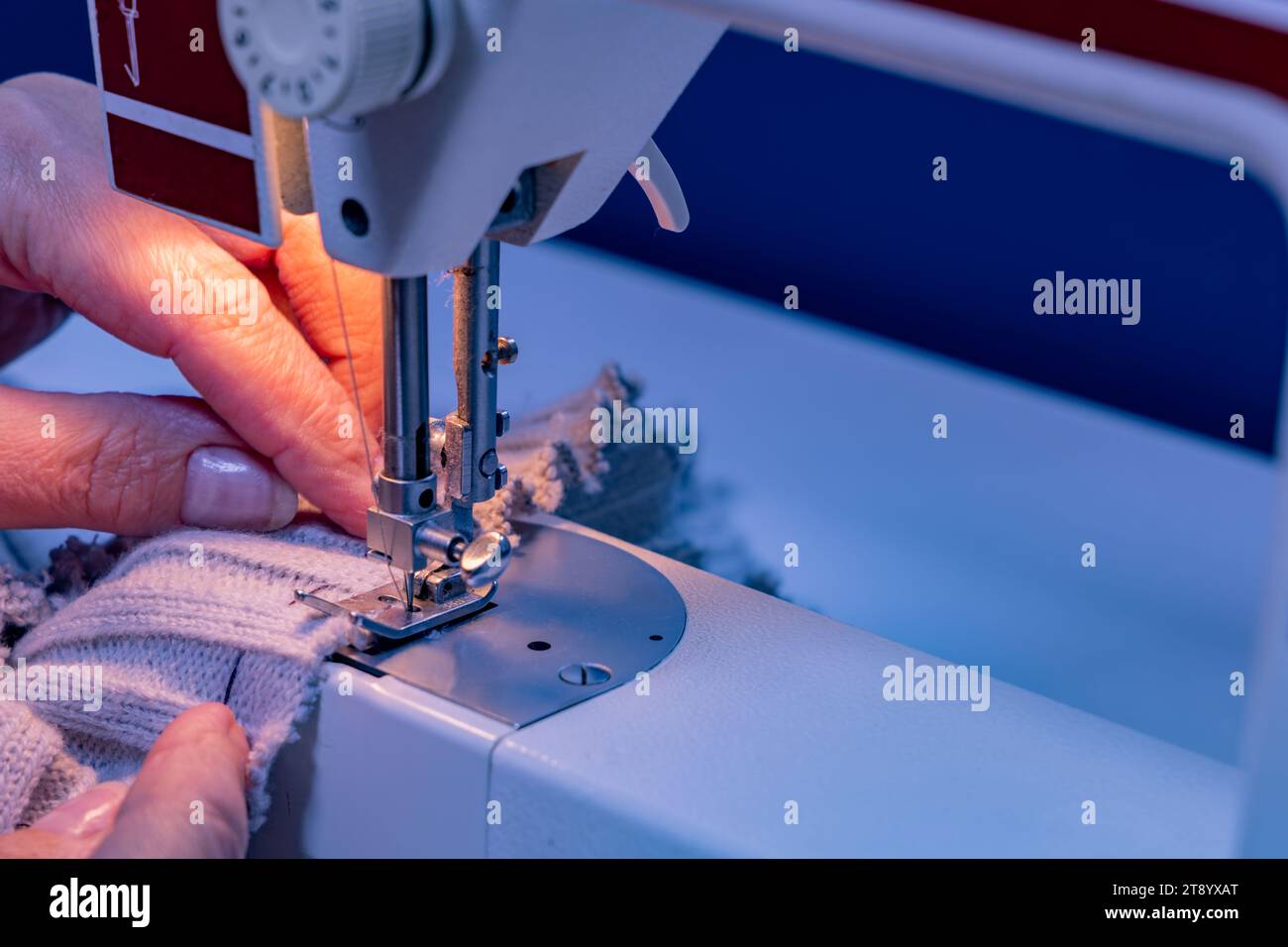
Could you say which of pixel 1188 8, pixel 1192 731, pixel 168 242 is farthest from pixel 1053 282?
pixel 1188 8

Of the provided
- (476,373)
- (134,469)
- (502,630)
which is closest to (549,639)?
(502,630)

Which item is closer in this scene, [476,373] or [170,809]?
[170,809]

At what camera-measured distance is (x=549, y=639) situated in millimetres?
768

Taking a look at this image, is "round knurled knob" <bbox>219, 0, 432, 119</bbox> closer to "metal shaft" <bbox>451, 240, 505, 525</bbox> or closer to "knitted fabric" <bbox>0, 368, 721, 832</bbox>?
"metal shaft" <bbox>451, 240, 505, 525</bbox>

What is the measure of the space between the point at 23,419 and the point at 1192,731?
74cm

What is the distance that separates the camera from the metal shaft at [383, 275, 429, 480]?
2.30 ft

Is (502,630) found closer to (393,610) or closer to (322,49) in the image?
(393,610)

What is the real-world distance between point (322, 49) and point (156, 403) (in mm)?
387

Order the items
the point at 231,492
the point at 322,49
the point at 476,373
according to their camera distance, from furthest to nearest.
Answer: the point at 231,492 < the point at 476,373 < the point at 322,49

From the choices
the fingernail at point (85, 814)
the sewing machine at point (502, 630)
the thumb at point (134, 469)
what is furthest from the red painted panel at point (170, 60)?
the fingernail at point (85, 814)

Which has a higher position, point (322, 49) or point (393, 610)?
point (322, 49)

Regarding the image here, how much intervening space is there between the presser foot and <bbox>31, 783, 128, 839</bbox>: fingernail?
0.14 meters

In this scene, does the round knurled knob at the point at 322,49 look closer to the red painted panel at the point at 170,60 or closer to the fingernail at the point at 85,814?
the red painted panel at the point at 170,60

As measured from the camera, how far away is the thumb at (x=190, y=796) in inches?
24.9
